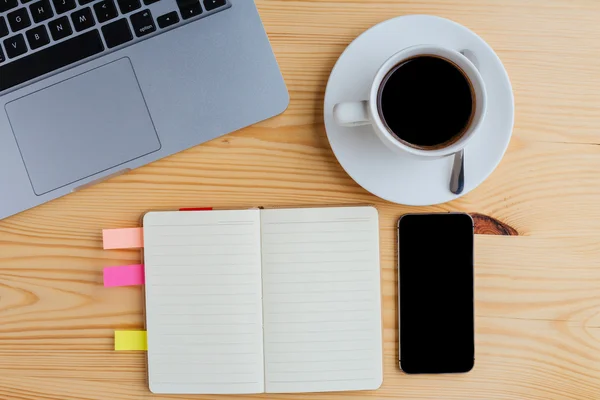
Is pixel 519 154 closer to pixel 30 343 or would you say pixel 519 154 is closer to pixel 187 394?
pixel 187 394

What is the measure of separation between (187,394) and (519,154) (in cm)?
46

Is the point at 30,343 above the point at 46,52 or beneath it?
beneath

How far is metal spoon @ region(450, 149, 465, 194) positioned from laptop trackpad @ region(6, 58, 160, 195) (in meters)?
0.32

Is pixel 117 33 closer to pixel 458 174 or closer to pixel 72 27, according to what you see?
pixel 72 27

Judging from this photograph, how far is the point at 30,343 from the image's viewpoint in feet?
2.04

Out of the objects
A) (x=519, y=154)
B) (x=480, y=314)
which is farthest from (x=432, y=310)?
(x=519, y=154)

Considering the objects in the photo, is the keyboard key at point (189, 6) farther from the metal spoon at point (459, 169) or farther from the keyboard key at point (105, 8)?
the metal spoon at point (459, 169)

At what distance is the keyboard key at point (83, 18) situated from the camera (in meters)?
0.57

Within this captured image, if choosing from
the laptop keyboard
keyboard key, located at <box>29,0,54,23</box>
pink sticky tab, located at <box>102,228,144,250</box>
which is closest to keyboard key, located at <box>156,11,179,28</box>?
the laptop keyboard

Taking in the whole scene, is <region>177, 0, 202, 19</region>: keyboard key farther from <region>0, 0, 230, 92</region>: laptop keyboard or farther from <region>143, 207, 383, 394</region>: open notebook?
<region>143, 207, 383, 394</region>: open notebook

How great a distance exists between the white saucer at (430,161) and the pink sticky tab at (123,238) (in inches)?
9.3

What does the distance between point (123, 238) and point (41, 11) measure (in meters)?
0.25

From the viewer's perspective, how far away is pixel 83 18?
1.87ft

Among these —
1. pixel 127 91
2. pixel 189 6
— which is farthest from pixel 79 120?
pixel 189 6
